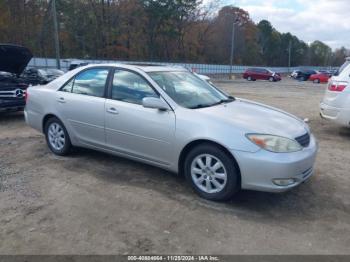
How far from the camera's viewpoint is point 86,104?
493 cm

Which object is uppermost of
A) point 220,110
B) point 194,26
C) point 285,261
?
point 194,26

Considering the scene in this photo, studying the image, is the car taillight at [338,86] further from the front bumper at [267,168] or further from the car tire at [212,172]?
the car tire at [212,172]

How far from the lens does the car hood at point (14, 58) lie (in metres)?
8.52

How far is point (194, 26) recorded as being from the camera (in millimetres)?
63188

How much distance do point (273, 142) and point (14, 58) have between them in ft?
25.3

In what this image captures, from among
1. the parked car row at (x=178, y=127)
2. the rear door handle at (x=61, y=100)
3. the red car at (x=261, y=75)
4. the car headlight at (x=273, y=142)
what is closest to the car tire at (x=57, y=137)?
the parked car row at (x=178, y=127)

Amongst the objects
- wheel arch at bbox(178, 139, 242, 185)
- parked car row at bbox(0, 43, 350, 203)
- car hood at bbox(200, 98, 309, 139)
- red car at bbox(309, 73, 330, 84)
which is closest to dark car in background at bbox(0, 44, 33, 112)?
parked car row at bbox(0, 43, 350, 203)

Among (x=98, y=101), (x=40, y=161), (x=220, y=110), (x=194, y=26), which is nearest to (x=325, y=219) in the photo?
(x=220, y=110)

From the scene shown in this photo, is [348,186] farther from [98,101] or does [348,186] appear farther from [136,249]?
[98,101]

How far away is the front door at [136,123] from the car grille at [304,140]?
1423 millimetres

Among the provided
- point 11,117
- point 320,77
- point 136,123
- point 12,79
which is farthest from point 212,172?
point 320,77

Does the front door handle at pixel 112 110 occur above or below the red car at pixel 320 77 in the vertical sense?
above

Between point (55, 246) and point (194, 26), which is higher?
point (194, 26)

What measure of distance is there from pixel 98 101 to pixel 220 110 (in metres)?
1.75
